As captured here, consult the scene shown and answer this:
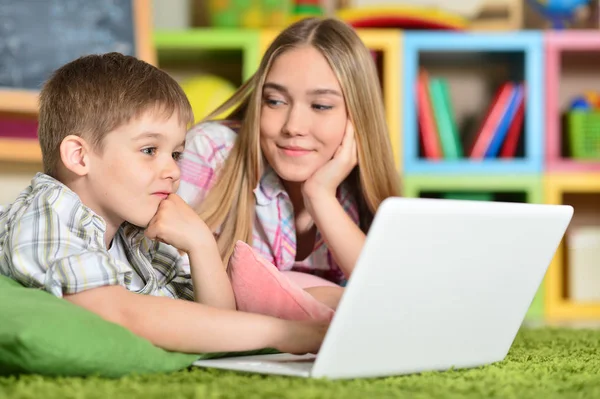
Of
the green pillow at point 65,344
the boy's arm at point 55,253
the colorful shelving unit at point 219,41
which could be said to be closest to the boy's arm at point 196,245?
the boy's arm at point 55,253

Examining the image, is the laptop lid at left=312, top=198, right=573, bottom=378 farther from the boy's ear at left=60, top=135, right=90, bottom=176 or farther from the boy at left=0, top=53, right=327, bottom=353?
the boy's ear at left=60, top=135, right=90, bottom=176

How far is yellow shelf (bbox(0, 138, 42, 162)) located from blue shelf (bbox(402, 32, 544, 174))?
1.13 meters

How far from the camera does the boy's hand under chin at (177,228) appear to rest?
50.6 inches

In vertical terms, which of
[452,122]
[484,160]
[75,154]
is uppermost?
[75,154]

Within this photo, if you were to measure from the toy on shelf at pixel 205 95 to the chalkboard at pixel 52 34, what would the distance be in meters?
0.21

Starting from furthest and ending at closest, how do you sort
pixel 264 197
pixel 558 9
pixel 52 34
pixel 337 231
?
pixel 558 9 < pixel 52 34 < pixel 264 197 < pixel 337 231

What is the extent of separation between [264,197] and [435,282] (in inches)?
32.3

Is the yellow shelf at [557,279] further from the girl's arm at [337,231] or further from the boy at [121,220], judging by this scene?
the boy at [121,220]

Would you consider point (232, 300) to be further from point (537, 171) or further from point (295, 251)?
point (537, 171)

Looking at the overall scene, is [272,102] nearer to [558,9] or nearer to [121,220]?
[121,220]

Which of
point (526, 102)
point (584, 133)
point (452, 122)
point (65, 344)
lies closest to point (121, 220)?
point (65, 344)

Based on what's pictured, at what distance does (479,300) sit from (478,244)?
0.38 ft

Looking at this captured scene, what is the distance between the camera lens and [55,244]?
1.15m

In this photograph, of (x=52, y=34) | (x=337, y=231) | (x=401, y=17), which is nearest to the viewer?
(x=337, y=231)
